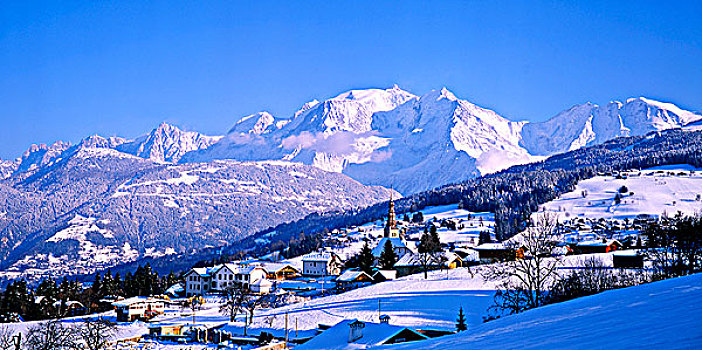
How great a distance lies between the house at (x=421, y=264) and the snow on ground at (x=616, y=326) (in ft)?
258

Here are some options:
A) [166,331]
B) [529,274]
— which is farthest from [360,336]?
[166,331]

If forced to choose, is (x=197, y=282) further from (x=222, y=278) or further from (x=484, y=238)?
(x=484, y=238)

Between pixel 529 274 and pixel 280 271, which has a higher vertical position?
pixel 529 274

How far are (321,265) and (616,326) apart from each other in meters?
111

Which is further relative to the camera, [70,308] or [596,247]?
[596,247]

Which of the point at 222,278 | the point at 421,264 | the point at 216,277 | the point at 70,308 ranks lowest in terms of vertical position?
the point at 70,308

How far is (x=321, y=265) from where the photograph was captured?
118 meters

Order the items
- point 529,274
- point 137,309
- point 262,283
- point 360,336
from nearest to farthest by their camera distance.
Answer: point 360,336 → point 529,274 → point 137,309 → point 262,283

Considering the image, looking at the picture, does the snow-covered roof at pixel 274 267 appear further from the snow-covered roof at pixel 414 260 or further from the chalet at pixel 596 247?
the chalet at pixel 596 247

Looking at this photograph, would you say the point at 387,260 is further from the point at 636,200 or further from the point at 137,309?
the point at 636,200

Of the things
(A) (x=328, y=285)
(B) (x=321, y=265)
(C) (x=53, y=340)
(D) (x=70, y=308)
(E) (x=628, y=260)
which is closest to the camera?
(C) (x=53, y=340)

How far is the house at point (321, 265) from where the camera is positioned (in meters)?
117

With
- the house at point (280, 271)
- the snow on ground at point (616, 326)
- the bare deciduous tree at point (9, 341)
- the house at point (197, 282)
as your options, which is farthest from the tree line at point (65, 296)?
the snow on ground at point (616, 326)

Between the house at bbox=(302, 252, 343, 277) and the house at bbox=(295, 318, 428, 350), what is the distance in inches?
3534
